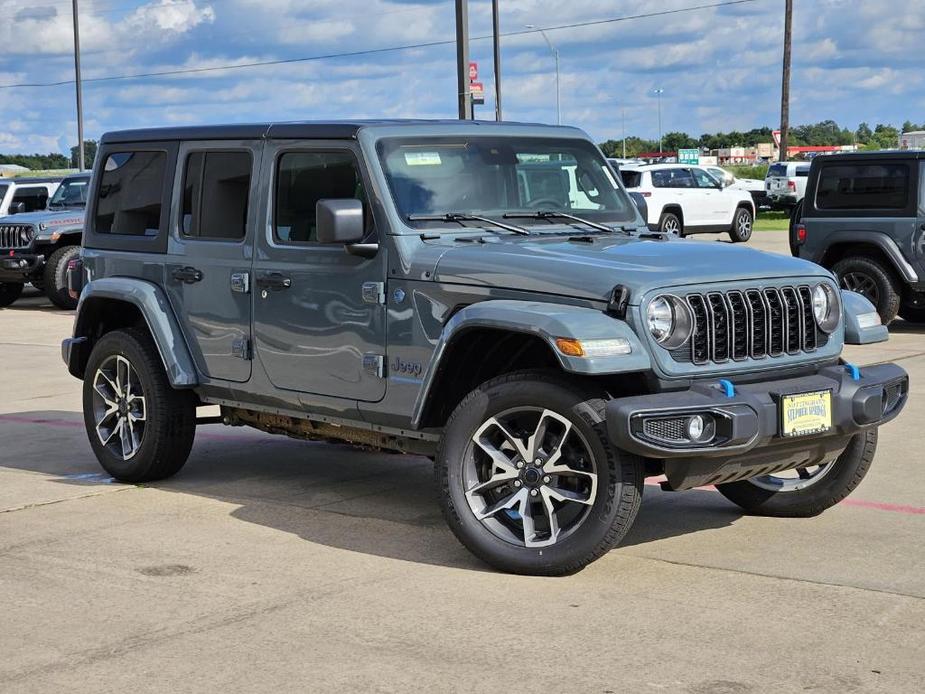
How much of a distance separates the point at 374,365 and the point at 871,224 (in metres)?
9.64

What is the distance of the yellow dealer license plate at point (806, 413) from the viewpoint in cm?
572

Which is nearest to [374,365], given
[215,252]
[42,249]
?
[215,252]

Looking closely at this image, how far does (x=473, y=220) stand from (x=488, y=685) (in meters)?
2.75

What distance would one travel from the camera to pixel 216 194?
7504 mm

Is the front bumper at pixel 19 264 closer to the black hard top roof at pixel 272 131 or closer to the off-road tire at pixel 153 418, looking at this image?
the black hard top roof at pixel 272 131

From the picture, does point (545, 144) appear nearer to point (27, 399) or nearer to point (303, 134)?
point (303, 134)

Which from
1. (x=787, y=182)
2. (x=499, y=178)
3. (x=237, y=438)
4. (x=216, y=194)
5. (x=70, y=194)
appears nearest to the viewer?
(x=499, y=178)

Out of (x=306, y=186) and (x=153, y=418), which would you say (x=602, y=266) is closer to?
(x=306, y=186)

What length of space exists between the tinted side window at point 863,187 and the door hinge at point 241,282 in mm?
9407

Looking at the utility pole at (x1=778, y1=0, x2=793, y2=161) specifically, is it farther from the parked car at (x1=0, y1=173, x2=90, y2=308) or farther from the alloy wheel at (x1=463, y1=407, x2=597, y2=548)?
the alloy wheel at (x1=463, y1=407, x2=597, y2=548)

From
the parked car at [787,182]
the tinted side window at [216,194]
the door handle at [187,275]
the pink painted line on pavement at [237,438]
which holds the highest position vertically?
the parked car at [787,182]

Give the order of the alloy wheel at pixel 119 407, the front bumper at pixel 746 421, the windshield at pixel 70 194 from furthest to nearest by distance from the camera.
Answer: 1. the windshield at pixel 70 194
2. the alloy wheel at pixel 119 407
3. the front bumper at pixel 746 421

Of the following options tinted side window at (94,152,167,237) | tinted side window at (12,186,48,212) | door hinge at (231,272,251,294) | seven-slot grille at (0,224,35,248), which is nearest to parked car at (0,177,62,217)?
tinted side window at (12,186,48,212)

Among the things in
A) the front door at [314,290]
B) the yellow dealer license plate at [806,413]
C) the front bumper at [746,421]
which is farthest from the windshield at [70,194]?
the yellow dealer license plate at [806,413]
